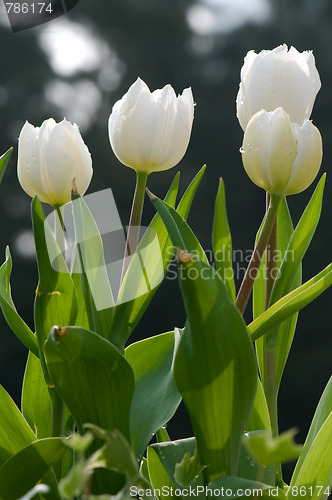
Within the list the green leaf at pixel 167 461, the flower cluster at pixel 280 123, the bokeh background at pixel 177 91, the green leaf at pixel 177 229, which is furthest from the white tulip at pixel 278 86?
the bokeh background at pixel 177 91

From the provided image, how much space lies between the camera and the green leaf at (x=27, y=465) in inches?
12.6

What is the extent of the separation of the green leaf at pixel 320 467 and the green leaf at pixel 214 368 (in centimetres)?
7

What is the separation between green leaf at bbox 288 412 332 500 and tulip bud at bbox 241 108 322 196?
143 mm

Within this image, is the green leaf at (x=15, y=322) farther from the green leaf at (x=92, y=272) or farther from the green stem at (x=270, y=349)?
the green stem at (x=270, y=349)

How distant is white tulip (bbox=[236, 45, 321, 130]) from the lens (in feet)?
1.35

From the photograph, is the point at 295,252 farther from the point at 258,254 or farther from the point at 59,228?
the point at 59,228

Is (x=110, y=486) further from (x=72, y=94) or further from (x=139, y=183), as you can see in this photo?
(x=72, y=94)

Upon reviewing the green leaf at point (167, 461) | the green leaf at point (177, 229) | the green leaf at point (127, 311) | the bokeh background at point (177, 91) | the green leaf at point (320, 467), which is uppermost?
the green leaf at point (177, 229)

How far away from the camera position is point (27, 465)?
33 centimetres

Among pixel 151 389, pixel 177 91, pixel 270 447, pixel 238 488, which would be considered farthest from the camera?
pixel 177 91

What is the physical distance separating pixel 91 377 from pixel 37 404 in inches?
5.7

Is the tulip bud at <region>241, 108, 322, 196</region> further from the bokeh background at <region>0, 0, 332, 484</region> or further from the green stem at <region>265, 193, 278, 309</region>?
the bokeh background at <region>0, 0, 332, 484</region>

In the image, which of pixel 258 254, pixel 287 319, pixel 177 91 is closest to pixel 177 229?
pixel 258 254

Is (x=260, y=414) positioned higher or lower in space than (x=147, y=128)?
lower
